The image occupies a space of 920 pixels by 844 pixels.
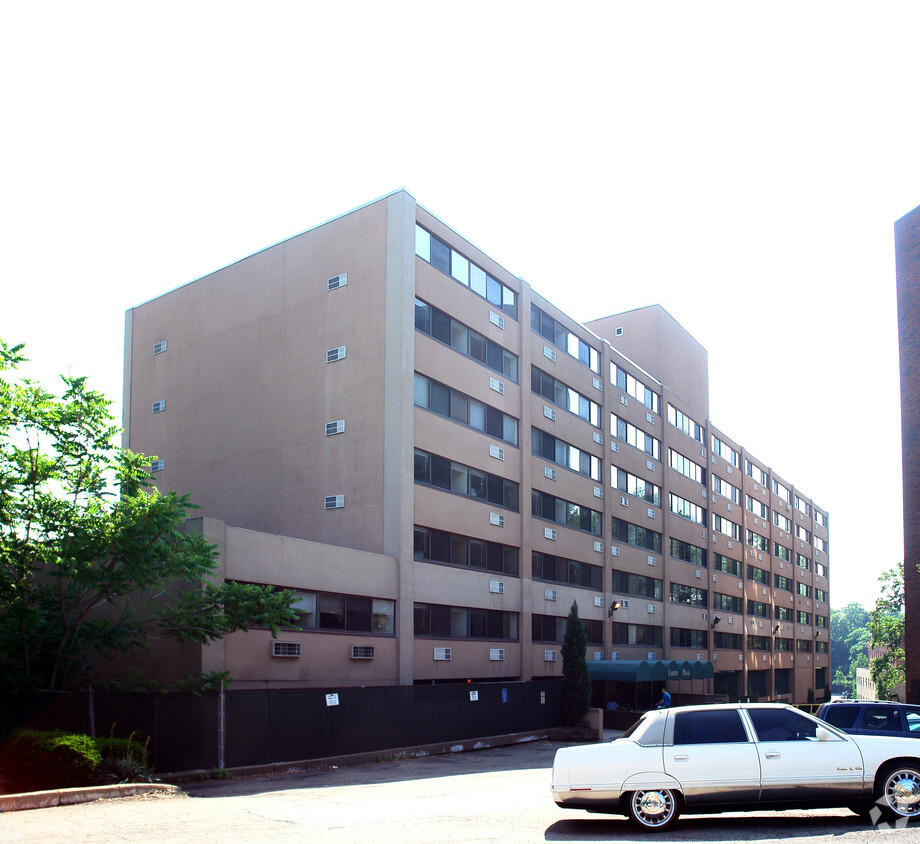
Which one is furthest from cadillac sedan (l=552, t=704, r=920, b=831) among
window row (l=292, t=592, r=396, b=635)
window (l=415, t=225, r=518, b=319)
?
window (l=415, t=225, r=518, b=319)

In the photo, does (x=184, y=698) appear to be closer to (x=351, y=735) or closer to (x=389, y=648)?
(x=351, y=735)

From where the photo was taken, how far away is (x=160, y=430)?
34438 mm

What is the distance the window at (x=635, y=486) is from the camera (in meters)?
44.2

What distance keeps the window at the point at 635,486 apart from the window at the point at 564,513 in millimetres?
2618

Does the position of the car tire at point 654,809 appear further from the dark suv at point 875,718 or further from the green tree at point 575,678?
the green tree at point 575,678

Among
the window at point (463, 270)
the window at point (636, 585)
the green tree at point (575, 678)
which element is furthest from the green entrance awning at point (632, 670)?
the window at point (463, 270)

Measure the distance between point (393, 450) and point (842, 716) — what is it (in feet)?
49.6

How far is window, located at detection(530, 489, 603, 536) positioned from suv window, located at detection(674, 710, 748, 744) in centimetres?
2419

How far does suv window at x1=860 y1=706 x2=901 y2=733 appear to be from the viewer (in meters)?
16.0

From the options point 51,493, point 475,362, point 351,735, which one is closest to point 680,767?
point 351,735

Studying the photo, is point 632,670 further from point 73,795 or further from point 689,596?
point 73,795

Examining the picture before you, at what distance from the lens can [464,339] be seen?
3281 centimetres

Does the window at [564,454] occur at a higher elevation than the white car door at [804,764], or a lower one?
higher

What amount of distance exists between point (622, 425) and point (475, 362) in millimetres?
14649
